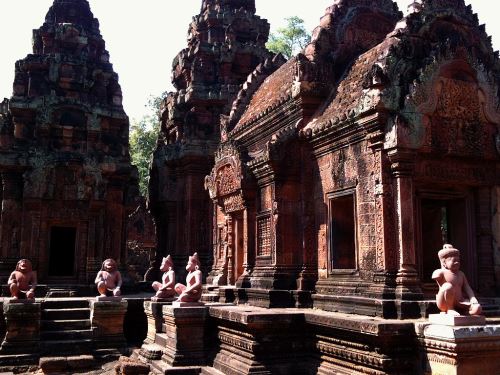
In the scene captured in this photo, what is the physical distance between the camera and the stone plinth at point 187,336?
29.8ft

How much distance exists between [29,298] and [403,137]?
850cm

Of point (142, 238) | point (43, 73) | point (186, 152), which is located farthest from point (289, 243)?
point (142, 238)

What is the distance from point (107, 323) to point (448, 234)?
298 inches

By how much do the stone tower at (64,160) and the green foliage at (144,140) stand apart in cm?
1690

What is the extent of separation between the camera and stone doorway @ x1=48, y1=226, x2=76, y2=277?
17484mm

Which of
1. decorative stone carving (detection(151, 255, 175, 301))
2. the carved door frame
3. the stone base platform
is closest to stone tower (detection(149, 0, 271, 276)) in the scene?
decorative stone carving (detection(151, 255, 175, 301))

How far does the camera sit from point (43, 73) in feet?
59.5

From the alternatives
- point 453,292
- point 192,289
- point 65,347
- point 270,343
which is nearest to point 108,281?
point 65,347

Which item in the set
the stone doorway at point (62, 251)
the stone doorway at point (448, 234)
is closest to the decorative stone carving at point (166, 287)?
the stone doorway at point (448, 234)

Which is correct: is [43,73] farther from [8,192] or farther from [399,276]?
[399,276]

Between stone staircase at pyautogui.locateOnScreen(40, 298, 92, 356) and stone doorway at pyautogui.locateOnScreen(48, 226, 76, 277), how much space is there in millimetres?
4176

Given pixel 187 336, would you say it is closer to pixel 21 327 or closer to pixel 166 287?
pixel 166 287

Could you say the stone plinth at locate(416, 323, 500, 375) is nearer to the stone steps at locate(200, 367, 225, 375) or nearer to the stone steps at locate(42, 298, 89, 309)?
the stone steps at locate(200, 367, 225, 375)

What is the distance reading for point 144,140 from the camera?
123 ft
